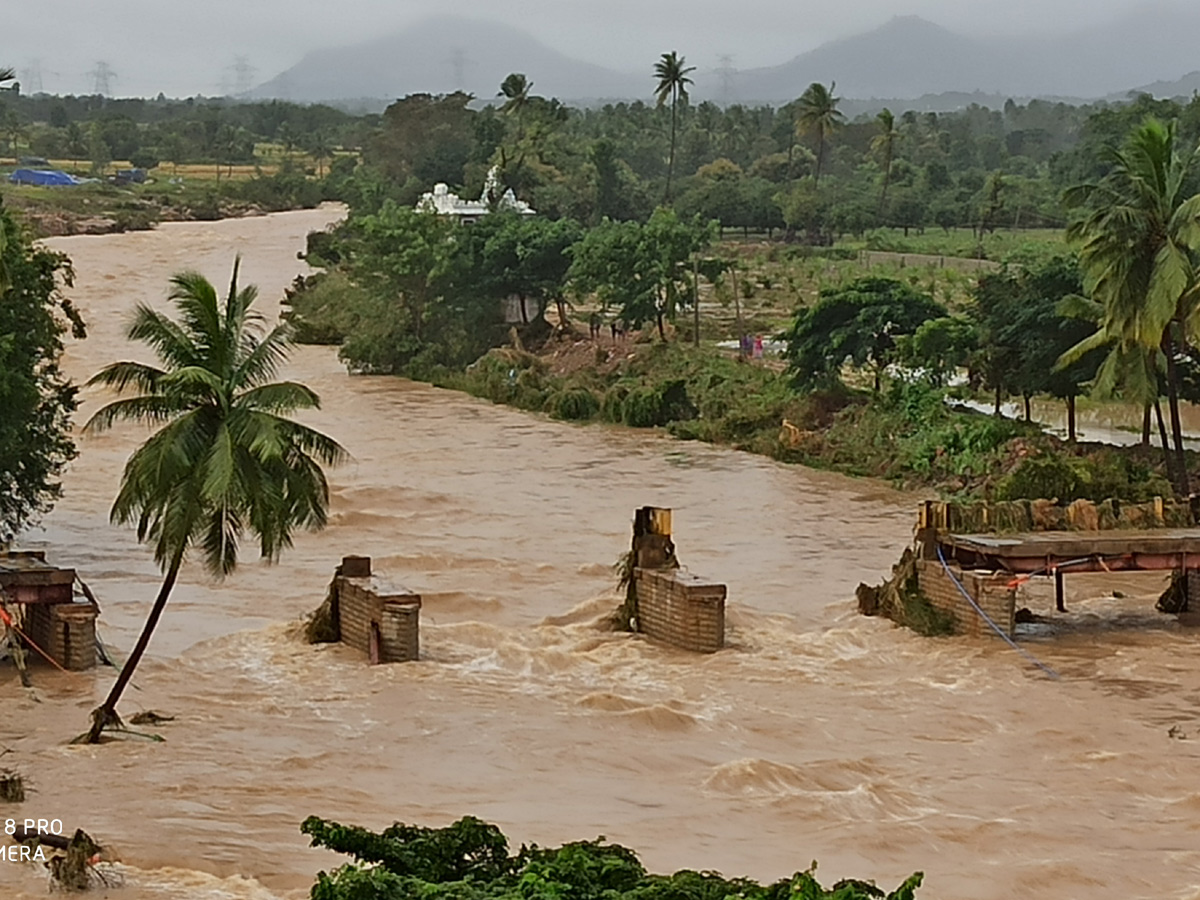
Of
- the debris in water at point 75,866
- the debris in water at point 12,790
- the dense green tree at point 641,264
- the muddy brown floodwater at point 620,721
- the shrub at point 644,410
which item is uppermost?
the dense green tree at point 641,264

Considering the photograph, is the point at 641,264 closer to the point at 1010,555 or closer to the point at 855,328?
the point at 855,328

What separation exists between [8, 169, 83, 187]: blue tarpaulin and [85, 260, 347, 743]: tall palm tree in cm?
9986

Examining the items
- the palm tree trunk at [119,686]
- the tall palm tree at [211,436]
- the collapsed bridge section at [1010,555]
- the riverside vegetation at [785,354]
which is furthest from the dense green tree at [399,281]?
the tall palm tree at [211,436]

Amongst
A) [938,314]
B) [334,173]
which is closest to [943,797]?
[938,314]

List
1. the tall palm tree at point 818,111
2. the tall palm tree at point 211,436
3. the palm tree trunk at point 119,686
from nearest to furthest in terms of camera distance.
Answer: the tall palm tree at point 211,436
the palm tree trunk at point 119,686
the tall palm tree at point 818,111

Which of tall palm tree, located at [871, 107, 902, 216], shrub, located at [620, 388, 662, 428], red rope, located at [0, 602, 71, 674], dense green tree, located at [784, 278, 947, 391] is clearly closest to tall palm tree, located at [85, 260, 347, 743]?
red rope, located at [0, 602, 71, 674]

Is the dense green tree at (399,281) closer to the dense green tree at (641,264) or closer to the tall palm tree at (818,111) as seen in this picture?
the dense green tree at (641,264)

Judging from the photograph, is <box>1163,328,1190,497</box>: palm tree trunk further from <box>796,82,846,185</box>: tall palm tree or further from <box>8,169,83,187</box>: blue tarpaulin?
<box>8,169,83,187</box>: blue tarpaulin

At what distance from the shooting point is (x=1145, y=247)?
30.7 m

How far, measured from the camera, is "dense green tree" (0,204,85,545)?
23.7 metres

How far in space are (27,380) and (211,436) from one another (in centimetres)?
681

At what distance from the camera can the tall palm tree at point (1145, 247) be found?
29.9m

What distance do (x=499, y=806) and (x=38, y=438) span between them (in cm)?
1098

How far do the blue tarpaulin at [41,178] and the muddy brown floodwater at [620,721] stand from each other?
8498cm
